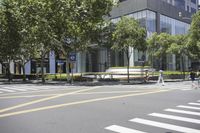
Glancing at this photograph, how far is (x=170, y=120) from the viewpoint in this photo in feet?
37.9

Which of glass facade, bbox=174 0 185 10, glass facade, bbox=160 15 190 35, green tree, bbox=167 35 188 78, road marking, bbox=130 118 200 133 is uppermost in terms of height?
glass facade, bbox=174 0 185 10

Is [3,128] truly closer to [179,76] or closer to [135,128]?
[135,128]

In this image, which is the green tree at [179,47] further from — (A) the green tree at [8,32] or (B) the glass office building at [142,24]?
(A) the green tree at [8,32]

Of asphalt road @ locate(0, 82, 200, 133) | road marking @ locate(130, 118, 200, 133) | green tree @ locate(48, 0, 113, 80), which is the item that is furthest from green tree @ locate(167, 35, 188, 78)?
road marking @ locate(130, 118, 200, 133)

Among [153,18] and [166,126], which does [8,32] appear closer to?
[153,18]

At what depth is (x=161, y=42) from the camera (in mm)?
60250

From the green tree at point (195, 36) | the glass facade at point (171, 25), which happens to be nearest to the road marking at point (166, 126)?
the green tree at point (195, 36)

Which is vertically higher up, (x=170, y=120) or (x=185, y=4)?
(x=185, y=4)

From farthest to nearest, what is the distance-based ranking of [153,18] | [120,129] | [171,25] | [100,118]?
1. [171,25]
2. [153,18]
3. [100,118]
4. [120,129]

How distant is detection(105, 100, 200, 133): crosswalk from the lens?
1003 cm

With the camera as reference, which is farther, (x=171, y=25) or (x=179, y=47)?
(x=171, y=25)

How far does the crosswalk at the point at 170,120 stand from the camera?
395 inches

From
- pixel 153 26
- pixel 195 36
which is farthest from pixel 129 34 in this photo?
pixel 153 26

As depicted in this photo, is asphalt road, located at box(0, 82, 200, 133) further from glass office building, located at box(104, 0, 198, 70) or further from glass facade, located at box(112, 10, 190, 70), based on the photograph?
glass office building, located at box(104, 0, 198, 70)
